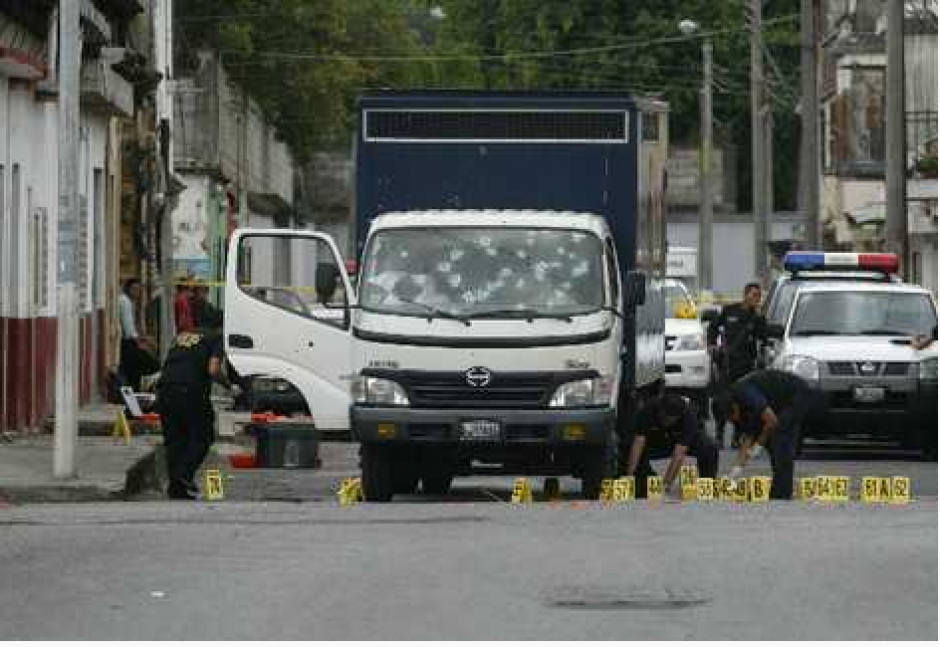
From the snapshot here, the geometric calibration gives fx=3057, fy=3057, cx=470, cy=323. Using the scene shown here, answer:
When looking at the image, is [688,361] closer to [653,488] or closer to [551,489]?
[551,489]

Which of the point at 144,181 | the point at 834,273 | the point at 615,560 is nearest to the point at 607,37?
the point at 144,181

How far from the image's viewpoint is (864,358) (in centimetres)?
3078

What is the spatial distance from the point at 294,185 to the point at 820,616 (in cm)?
7417

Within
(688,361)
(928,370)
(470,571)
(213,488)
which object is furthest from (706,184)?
(470,571)

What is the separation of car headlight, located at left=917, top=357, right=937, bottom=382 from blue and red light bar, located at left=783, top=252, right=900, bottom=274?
4.11 meters

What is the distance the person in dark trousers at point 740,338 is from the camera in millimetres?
33000

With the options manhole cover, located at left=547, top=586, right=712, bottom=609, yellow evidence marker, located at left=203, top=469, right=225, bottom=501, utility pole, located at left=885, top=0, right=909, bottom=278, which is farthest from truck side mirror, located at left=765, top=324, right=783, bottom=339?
manhole cover, located at left=547, top=586, right=712, bottom=609

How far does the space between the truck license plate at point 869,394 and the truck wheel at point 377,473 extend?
328 inches

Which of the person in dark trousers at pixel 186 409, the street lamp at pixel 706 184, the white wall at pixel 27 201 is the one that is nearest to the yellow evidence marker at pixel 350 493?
the person in dark trousers at pixel 186 409

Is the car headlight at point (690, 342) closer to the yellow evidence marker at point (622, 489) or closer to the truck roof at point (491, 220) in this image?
the truck roof at point (491, 220)

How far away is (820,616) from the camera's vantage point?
13617mm

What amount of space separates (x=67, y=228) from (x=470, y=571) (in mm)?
8500

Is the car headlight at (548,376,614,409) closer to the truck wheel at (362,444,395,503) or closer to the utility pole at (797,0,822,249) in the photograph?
the truck wheel at (362,444,395,503)

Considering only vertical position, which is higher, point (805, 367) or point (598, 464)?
point (805, 367)
